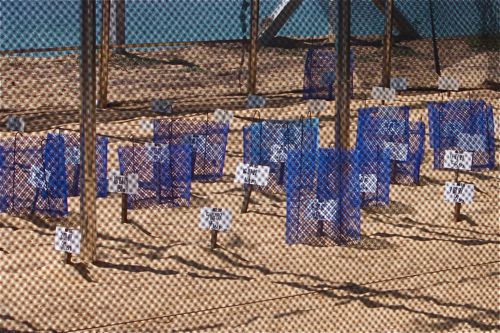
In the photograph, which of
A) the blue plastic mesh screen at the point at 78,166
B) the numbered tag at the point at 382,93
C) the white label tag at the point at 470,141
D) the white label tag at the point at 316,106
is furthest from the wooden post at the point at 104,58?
the white label tag at the point at 470,141

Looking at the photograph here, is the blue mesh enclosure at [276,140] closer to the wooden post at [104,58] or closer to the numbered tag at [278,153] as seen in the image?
the numbered tag at [278,153]

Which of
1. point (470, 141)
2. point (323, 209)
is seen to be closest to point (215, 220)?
point (323, 209)

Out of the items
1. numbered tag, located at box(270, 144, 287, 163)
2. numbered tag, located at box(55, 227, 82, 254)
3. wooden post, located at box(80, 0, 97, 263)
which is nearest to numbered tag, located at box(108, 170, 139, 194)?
wooden post, located at box(80, 0, 97, 263)

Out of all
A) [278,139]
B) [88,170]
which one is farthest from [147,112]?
[88,170]

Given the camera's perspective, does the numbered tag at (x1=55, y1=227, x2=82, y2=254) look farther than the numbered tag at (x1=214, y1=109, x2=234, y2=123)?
No

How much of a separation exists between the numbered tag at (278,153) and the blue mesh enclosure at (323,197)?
1099 mm

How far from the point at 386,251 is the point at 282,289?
3.93 feet

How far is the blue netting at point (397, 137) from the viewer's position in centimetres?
1184

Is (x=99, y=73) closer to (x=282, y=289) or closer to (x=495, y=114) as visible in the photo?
(x=495, y=114)

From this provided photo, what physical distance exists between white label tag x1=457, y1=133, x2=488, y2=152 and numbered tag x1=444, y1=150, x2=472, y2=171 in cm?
125

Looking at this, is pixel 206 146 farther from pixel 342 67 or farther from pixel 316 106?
pixel 342 67

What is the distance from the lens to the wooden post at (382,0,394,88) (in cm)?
1512

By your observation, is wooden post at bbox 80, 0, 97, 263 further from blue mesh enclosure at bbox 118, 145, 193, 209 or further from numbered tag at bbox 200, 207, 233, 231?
blue mesh enclosure at bbox 118, 145, 193, 209

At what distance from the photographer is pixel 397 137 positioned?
1202cm
